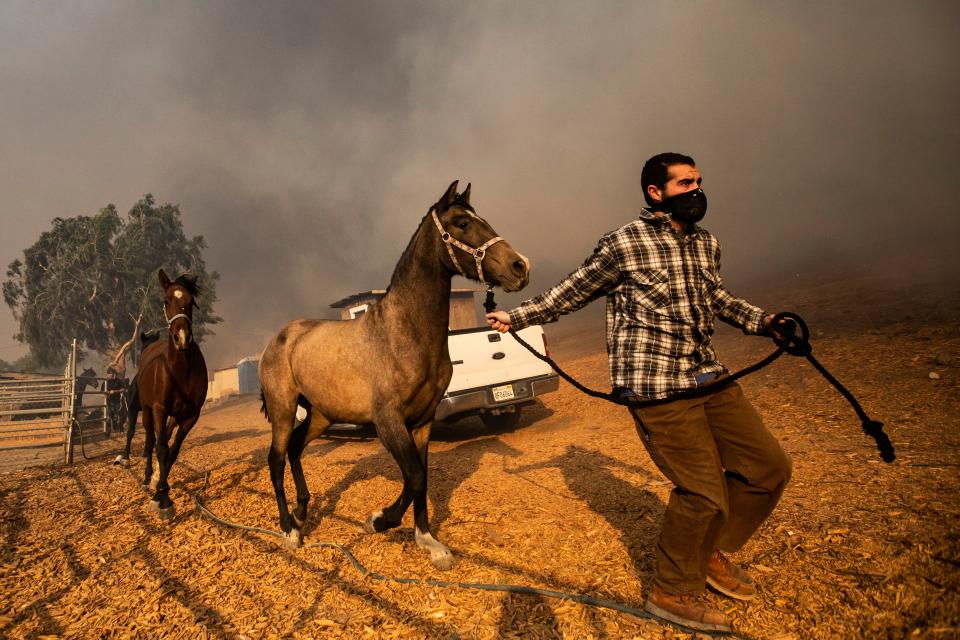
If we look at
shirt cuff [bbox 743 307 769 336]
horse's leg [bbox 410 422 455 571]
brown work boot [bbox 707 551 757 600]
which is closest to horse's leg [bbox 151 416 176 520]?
horse's leg [bbox 410 422 455 571]

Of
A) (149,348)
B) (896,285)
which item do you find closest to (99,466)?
(149,348)

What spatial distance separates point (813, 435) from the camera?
6238mm

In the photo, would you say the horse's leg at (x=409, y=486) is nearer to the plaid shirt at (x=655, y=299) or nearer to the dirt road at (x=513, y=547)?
the dirt road at (x=513, y=547)

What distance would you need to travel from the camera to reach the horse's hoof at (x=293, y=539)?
4332mm

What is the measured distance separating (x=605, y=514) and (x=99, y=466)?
10.9m

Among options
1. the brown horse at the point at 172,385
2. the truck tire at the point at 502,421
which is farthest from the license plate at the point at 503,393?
the brown horse at the point at 172,385

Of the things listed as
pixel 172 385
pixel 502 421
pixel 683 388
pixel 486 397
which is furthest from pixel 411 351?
pixel 502 421

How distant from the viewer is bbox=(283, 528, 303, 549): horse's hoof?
4332 millimetres

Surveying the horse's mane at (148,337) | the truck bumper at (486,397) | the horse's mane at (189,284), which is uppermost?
the horse's mane at (189,284)

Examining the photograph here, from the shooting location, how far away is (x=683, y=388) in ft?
8.60

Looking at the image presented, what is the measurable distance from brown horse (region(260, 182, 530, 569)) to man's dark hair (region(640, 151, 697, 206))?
0.94 metres

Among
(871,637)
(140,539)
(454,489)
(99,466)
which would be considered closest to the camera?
(871,637)

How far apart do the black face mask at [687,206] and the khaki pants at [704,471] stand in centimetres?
106

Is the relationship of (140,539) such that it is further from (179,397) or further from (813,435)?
(813,435)
